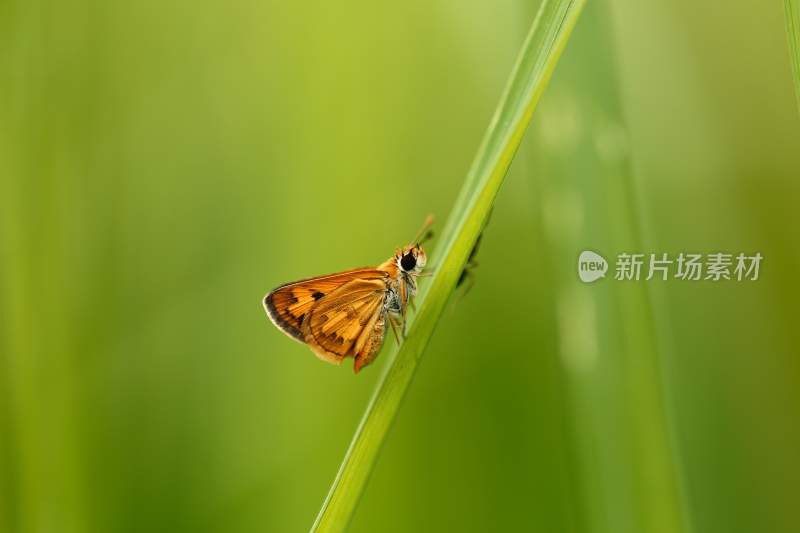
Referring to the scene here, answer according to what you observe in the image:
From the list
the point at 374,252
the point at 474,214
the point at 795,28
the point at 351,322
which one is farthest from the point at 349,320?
the point at 795,28

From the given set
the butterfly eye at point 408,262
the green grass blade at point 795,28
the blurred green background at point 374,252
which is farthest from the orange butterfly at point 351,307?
the green grass blade at point 795,28

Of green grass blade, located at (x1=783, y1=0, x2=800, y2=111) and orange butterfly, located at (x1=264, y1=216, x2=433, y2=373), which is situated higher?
green grass blade, located at (x1=783, y1=0, x2=800, y2=111)

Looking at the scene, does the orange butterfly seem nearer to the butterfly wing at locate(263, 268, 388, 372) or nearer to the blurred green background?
the butterfly wing at locate(263, 268, 388, 372)

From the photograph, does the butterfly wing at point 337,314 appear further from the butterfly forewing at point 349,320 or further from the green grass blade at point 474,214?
the green grass blade at point 474,214

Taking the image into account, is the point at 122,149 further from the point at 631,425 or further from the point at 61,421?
the point at 631,425

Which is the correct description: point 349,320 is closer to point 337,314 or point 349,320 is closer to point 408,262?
point 337,314

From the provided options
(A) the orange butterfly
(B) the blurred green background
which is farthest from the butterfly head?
(B) the blurred green background
